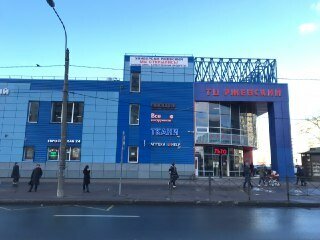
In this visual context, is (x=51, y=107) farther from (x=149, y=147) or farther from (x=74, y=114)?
(x=149, y=147)

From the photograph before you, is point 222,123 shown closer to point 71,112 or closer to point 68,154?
point 71,112

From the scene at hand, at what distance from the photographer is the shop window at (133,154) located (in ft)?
113

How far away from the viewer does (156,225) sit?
33.5ft

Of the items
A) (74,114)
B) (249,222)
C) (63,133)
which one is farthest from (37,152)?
(249,222)

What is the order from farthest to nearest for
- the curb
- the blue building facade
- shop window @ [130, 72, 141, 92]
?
shop window @ [130, 72, 141, 92], the blue building facade, the curb

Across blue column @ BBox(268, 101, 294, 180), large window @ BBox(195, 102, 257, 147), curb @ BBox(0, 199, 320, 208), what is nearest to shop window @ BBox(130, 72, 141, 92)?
large window @ BBox(195, 102, 257, 147)

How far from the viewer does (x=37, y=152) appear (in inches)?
1344

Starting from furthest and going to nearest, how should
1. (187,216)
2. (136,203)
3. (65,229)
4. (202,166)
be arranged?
(202,166) < (136,203) < (187,216) < (65,229)

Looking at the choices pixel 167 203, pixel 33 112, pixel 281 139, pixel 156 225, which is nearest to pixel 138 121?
pixel 33 112

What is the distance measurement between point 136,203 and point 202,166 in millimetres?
21790

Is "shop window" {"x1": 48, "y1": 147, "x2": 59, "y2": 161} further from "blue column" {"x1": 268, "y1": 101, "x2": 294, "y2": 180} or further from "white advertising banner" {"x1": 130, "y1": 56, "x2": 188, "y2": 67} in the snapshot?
"blue column" {"x1": 268, "y1": 101, "x2": 294, "y2": 180}

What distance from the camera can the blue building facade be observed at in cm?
3397

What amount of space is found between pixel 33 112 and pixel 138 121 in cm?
1073

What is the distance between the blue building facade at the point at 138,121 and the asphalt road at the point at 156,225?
2093cm
